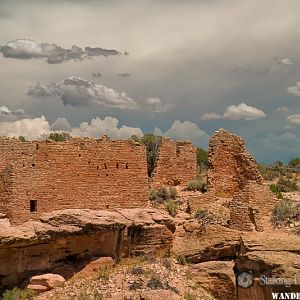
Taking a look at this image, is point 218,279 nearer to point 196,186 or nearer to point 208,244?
point 208,244

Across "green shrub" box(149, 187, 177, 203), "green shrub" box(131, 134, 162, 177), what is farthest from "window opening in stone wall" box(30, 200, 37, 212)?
"green shrub" box(131, 134, 162, 177)

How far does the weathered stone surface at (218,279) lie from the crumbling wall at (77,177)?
3222 mm

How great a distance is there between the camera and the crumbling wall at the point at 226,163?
20203 millimetres

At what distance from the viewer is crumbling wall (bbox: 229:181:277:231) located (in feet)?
57.2

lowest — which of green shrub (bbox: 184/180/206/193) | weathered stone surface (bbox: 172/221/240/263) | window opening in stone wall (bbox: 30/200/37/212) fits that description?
weathered stone surface (bbox: 172/221/240/263)

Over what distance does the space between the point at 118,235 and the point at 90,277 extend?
5.45 ft

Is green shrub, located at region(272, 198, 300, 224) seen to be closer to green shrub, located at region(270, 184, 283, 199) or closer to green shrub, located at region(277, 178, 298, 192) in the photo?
green shrub, located at region(270, 184, 283, 199)

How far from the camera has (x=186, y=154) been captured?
22.5 metres

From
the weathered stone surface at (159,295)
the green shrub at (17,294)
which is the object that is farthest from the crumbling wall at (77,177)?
the weathered stone surface at (159,295)

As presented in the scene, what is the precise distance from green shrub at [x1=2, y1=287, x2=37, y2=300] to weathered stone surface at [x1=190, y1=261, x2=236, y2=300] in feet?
16.3

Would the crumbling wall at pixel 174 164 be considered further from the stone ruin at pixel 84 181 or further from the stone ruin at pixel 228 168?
the stone ruin at pixel 84 181

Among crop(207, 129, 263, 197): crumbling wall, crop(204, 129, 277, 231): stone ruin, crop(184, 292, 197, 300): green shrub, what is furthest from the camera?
crop(207, 129, 263, 197): crumbling wall

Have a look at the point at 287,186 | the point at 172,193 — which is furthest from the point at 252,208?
the point at 287,186

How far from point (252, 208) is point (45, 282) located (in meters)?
7.13
